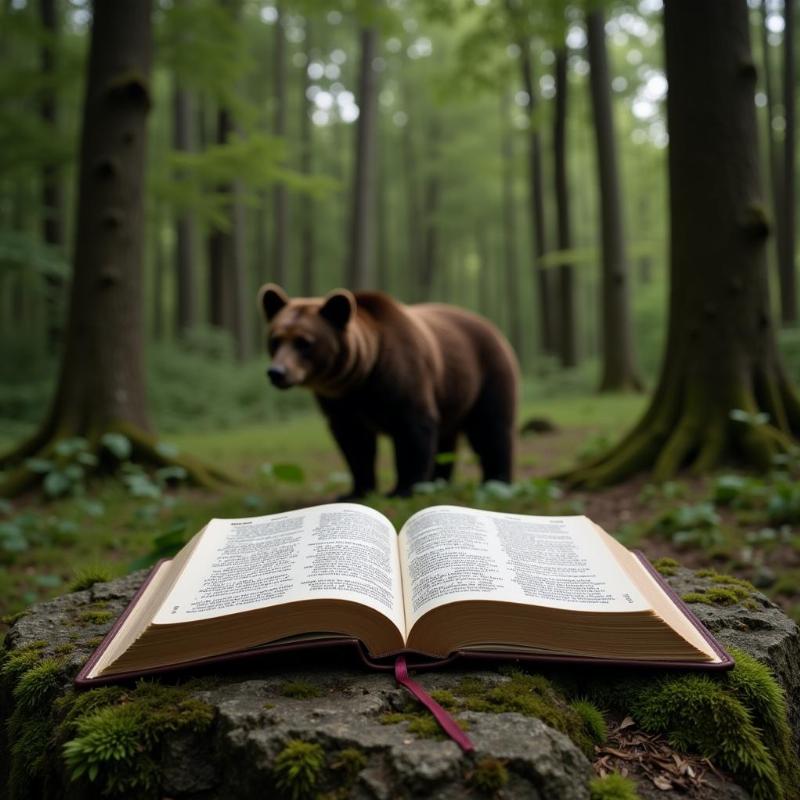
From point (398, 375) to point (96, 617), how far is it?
276 centimetres

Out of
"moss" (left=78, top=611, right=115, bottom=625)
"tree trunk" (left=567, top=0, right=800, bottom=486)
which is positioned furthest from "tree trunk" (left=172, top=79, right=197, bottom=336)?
"moss" (left=78, top=611, right=115, bottom=625)

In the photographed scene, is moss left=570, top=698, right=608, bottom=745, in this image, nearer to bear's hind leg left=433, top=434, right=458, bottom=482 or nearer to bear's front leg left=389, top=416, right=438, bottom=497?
bear's front leg left=389, top=416, right=438, bottom=497

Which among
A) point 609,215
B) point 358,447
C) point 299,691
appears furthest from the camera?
point 609,215

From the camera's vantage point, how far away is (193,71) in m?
8.84

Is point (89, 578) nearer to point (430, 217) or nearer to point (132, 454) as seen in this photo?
point (132, 454)

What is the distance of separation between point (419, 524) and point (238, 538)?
0.53 meters

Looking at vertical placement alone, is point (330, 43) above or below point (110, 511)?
above

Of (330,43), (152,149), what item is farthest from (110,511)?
(330,43)

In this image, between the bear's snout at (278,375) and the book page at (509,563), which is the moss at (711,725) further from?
the bear's snout at (278,375)

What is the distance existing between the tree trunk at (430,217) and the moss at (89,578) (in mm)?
25675

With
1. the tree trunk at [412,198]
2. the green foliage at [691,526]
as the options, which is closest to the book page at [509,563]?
the green foliage at [691,526]

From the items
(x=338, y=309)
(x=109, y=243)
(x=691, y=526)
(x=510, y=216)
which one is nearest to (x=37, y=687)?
(x=338, y=309)

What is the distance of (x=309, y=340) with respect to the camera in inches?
158

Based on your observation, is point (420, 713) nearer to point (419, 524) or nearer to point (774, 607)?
point (419, 524)
